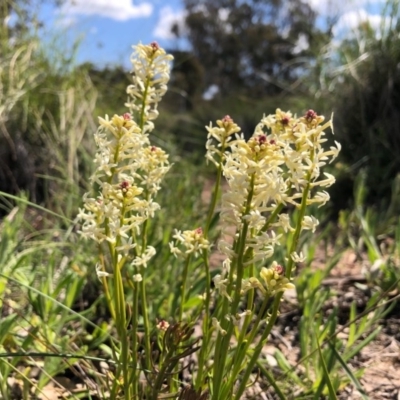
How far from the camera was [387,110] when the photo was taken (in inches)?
120

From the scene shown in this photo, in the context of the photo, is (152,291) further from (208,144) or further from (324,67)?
(324,67)

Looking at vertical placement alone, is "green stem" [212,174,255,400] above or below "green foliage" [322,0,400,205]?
below

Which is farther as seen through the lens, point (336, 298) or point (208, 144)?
point (336, 298)

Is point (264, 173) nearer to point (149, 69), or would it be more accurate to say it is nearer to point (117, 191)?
point (117, 191)

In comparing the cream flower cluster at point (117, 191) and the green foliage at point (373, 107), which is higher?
the green foliage at point (373, 107)

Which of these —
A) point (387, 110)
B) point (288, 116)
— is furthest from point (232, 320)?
point (387, 110)

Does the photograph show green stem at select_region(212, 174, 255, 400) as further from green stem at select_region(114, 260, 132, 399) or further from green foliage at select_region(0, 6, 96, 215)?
green foliage at select_region(0, 6, 96, 215)

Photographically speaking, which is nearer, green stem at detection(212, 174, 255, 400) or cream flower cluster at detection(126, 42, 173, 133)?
green stem at detection(212, 174, 255, 400)

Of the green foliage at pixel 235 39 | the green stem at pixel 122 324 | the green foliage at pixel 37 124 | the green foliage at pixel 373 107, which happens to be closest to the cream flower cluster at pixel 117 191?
the green stem at pixel 122 324

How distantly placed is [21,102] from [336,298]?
5.81ft

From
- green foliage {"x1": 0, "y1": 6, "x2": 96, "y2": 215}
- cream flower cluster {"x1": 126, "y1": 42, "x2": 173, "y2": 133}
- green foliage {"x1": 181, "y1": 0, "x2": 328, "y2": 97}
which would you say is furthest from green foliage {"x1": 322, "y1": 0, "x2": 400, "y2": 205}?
green foliage {"x1": 181, "y1": 0, "x2": 328, "y2": 97}

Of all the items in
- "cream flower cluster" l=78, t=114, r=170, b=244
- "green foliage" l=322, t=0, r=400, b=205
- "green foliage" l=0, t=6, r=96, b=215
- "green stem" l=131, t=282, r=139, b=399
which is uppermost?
"green foliage" l=322, t=0, r=400, b=205

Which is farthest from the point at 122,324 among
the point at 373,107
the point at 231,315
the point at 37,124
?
the point at 373,107

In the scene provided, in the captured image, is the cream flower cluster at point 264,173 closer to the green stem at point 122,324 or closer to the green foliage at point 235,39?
the green stem at point 122,324
